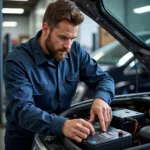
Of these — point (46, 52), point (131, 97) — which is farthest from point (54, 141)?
point (131, 97)

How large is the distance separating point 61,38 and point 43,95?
35cm

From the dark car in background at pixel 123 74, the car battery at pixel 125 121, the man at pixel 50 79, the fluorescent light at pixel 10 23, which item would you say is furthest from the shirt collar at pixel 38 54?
the fluorescent light at pixel 10 23

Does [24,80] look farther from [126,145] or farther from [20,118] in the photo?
[126,145]

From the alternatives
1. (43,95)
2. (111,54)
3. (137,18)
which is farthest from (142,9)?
(111,54)

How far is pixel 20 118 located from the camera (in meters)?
1.28

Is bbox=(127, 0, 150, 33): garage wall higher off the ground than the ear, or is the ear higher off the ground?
bbox=(127, 0, 150, 33): garage wall

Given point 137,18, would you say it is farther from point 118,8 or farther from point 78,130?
point 78,130

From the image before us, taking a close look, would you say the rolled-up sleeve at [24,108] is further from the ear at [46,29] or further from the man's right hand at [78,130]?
the ear at [46,29]

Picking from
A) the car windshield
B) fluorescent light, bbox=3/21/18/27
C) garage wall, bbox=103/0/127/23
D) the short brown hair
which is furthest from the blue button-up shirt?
fluorescent light, bbox=3/21/18/27

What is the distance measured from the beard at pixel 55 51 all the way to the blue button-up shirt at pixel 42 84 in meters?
0.05

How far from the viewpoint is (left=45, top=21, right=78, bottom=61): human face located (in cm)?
146

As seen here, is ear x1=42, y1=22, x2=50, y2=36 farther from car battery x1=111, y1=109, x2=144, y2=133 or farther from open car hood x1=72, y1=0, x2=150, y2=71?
car battery x1=111, y1=109, x2=144, y2=133

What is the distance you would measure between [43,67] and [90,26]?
7242mm

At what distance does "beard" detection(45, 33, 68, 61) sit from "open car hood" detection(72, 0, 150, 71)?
34 centimetres
